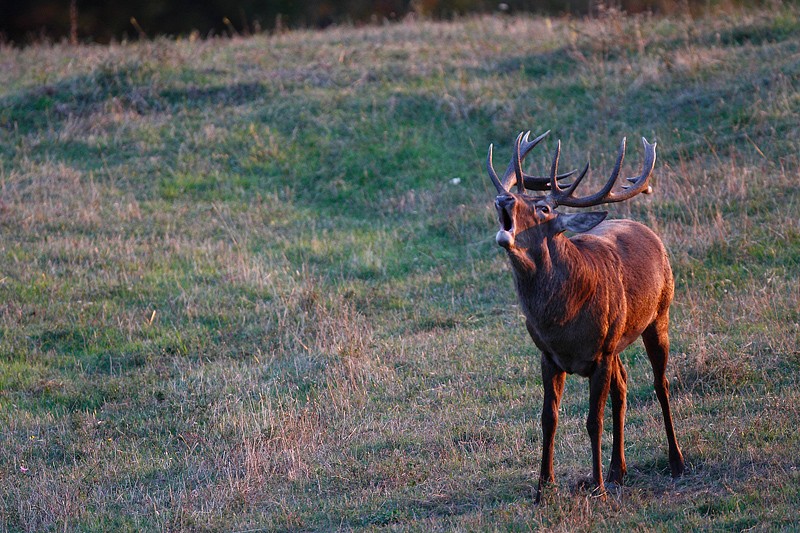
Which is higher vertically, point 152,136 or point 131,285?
point 152,136

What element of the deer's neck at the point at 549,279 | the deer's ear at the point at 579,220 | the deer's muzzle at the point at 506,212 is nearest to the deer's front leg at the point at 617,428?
the deer's neck at the point at 549,279

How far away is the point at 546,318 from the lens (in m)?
5.93

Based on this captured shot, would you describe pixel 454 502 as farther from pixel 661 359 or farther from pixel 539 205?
pixel 539 205

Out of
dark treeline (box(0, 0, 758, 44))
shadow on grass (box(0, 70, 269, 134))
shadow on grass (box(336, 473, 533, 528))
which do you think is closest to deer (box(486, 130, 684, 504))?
shadow on grass (box(336, 473, 533, 528))

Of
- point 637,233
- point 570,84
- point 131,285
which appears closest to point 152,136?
point 131,285

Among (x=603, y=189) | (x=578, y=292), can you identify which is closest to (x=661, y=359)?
(x=578, y=292)

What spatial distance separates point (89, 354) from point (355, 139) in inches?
296

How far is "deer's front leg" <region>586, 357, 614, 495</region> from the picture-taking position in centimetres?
610

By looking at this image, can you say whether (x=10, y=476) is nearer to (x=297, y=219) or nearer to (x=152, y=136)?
(x=297, y=219)

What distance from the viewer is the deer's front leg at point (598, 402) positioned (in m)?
6.10

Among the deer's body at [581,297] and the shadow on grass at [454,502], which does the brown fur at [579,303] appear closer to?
the deer's body at [581,297]

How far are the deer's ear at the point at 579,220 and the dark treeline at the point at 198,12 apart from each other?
29.8 metres

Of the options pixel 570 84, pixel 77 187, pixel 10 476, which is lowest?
pixel 10 476

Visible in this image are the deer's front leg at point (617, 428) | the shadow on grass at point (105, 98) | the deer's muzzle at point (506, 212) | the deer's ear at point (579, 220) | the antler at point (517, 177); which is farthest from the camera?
the shadow on grass at point (105, 98)
